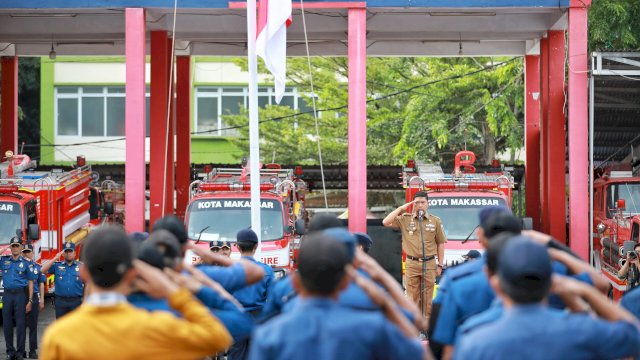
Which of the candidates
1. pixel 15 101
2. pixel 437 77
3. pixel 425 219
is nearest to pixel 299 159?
pixel 437 77

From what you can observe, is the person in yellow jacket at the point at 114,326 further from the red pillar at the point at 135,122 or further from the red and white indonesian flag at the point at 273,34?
the red pillar at the point at 135,122

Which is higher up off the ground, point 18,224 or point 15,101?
point 15,101

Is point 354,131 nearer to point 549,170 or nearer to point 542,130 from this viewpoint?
point 549,170

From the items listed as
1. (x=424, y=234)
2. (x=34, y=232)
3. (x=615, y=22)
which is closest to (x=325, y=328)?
(x=424, y=234)

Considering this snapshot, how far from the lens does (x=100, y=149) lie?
44.4 meters

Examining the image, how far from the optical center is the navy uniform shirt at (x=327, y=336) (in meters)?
4.38

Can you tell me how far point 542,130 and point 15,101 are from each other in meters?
14.6

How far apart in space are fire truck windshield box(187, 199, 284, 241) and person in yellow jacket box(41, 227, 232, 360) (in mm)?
13361

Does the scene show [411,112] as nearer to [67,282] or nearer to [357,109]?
[357,109]

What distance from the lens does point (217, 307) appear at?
234 inches

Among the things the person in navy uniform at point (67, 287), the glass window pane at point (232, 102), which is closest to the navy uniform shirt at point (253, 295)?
the person in navy uniform at point (67, 287)

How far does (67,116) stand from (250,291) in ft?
121

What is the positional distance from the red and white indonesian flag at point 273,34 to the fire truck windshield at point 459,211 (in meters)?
4.31

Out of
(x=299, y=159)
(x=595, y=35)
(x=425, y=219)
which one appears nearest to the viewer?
(x=425, y=219)
